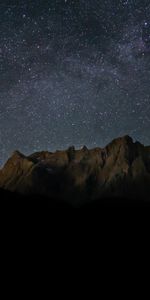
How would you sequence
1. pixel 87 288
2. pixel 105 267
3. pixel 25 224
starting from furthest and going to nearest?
1. pixel 25 224
2. pixel 105 267
3. pixel 87 288

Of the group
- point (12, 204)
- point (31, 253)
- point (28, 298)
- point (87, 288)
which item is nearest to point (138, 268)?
point (87, 288)

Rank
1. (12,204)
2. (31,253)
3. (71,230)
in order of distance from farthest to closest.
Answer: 1. (12,204)
2. (71,230)
3. (31,253)

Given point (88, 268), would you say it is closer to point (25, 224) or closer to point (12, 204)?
point (25, 224)

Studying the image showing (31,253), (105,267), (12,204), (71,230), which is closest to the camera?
(31,253)

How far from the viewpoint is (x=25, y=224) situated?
131ft

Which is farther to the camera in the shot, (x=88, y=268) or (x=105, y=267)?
(x=105, y=267)

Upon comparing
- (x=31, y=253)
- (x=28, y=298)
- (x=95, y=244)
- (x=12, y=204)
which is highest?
(x=12, y=204)

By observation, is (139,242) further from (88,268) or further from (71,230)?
(88,268)

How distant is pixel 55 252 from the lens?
3250 centimetres

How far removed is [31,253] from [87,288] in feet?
22.5

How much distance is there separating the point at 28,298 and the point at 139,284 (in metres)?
13.8

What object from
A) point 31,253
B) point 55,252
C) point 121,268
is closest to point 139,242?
point 121,268

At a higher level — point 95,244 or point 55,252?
point 95,244

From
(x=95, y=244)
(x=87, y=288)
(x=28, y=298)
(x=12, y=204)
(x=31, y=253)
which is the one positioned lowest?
(x=28, y=298)
